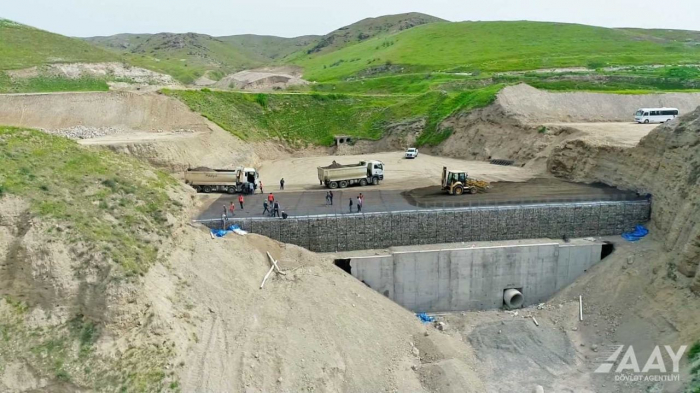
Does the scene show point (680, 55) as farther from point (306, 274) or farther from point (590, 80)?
point (306, 274)

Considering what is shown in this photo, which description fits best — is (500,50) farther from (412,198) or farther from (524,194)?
(412,198)

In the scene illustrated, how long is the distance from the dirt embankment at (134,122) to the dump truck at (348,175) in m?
14.8

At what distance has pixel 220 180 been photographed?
117ft

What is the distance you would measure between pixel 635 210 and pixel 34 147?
33.4 meters

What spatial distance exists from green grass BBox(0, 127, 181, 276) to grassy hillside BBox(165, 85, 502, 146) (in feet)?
109

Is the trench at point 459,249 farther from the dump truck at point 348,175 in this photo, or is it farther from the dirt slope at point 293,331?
the dump truck at point 348,175

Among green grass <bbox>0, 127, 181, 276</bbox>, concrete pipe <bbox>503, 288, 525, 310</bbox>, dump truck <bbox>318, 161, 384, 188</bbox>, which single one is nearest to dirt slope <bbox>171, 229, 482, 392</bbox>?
green grass <bbox>0, 127, 181, 276</bbox>

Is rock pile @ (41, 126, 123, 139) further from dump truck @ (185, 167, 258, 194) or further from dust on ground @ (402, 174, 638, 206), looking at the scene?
dust on ground @ (402, 174, 638, 206)

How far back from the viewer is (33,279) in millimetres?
18125

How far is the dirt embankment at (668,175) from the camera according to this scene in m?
23.7

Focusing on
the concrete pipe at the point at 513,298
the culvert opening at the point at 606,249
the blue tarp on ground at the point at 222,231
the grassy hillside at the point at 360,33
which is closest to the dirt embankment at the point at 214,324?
the blue tarp on ground at the point at 222,231

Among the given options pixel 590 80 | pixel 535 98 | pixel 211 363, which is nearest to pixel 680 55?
pixel 590 80

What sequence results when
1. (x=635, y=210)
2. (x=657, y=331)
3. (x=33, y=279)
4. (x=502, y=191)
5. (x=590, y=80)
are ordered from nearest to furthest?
(x=33, y=279) → (x=657, y=331) → (x=635, y=210) → (x=502, y=191) → (x=590, y=80)

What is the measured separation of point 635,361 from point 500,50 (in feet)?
303
